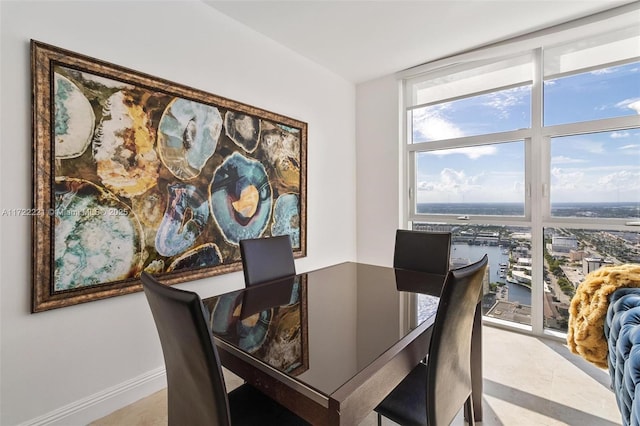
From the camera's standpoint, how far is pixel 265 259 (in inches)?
72.7

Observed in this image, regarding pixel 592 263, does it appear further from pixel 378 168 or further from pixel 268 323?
pixel 268 323

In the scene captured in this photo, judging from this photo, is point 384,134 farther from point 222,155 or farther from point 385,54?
point 222,155

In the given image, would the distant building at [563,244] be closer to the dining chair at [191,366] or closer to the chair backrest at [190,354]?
the dining chair at [191,366]

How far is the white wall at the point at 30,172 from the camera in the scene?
1438 millimetres

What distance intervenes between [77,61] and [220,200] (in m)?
1.12

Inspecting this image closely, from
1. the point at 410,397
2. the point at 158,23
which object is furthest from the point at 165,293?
the point at 158,23

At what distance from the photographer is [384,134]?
3.55 metres

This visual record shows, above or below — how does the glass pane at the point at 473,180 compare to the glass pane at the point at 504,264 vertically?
above

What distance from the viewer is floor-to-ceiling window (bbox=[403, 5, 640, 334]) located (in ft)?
7.81

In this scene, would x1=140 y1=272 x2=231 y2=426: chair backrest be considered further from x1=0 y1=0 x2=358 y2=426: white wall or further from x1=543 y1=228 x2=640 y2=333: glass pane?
x1=543 y1=228 x2=640 y2=333: glass pane

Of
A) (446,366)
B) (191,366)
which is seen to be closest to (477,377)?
(446,366)

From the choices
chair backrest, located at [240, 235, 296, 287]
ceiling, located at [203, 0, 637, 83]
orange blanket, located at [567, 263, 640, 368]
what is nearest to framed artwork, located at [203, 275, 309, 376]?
chair backrest, located at [240, 235, 296, 287]

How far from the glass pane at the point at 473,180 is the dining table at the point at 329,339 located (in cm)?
168

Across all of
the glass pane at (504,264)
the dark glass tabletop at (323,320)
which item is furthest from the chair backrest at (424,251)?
the glass pane at (504,264)
